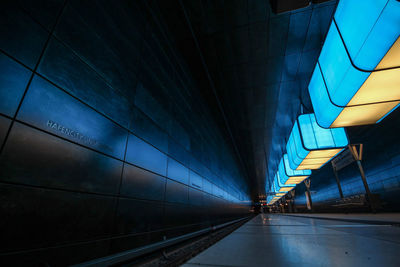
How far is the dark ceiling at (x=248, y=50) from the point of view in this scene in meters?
4.98

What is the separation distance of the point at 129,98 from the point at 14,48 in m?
1.63

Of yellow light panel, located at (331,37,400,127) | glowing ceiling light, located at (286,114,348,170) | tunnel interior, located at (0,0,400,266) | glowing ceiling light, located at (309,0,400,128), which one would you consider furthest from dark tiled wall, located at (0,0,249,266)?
glowing ceiling light, located at (286,114,348,170)

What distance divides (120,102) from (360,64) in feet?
16.2

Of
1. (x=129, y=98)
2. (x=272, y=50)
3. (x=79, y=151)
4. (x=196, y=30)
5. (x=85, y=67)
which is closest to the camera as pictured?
(x=79, y=151)

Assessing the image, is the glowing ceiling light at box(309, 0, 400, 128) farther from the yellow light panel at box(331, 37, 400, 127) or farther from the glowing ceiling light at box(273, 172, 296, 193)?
the glowing ceiling light at box(273, 172, 296, 193)

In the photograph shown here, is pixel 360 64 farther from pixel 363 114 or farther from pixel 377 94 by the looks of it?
pixel 363 114

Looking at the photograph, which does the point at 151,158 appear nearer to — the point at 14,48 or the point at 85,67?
the point at 85,67

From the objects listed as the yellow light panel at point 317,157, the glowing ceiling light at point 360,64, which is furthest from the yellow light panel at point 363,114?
the yellow light panel at point 317,157

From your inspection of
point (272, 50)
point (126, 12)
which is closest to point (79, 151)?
point (126, 12)

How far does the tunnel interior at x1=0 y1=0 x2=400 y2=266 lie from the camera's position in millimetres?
1577

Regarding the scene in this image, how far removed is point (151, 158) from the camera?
3557 millimetres

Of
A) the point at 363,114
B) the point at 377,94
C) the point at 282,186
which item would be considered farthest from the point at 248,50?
the point at 282,186

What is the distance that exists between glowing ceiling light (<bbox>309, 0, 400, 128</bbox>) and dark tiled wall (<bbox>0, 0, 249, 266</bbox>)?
4561mm

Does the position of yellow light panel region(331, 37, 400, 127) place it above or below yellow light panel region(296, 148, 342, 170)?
above
